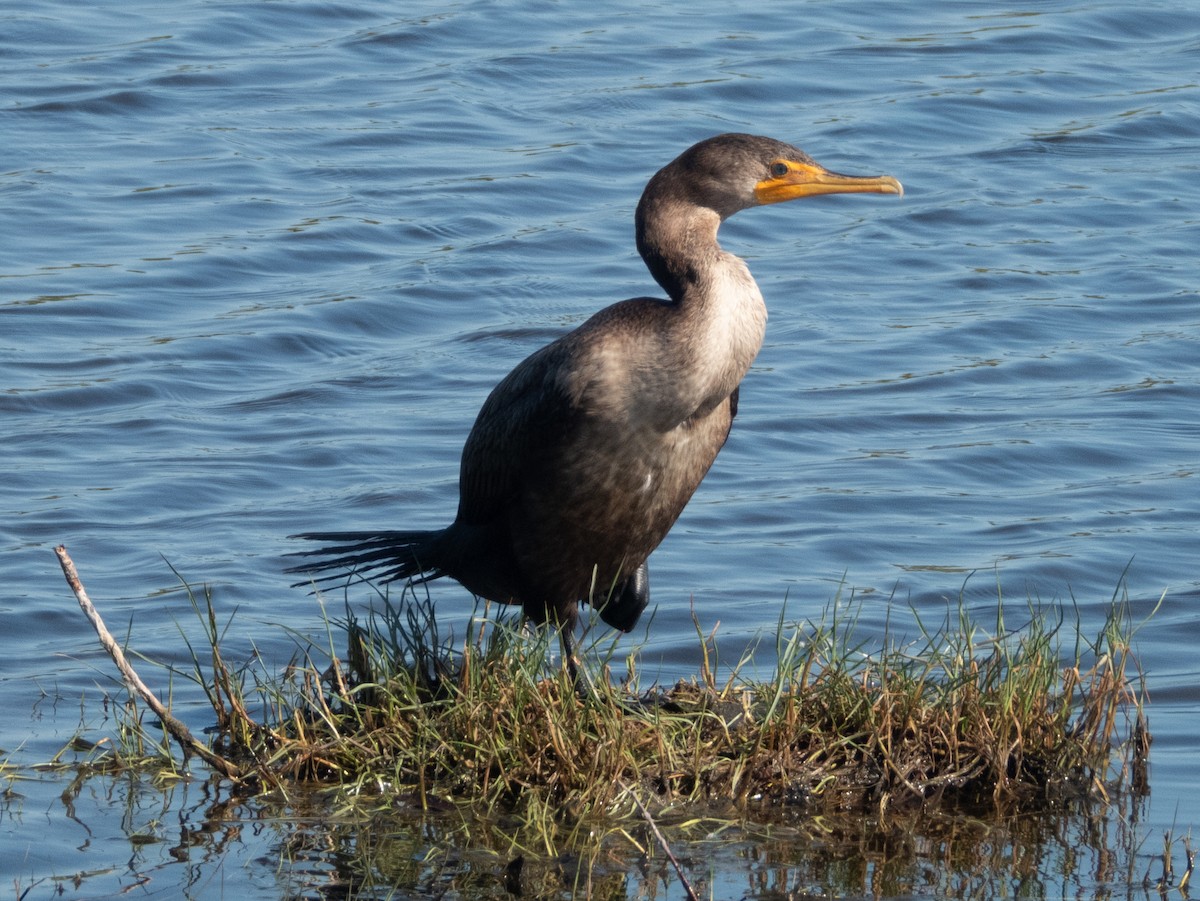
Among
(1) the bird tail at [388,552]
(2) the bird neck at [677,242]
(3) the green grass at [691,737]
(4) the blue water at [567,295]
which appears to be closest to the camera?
(3) the green grass at [691,737]

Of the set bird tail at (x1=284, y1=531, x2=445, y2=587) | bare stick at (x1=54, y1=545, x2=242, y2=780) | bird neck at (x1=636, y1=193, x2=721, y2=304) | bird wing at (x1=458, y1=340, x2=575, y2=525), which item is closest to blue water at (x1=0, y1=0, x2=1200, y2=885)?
bare stick at (x1=54, y1=545, x2=242, y2=780)

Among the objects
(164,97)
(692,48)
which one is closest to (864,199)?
(692,48)

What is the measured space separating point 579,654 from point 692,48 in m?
9.21

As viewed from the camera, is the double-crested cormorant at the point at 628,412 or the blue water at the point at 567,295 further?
the blue water at the point at 567,295

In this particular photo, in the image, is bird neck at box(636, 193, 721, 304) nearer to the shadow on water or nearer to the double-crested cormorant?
the double-crested cormorant

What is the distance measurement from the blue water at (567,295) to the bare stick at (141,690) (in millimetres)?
331

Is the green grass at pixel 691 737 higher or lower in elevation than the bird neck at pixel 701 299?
lower

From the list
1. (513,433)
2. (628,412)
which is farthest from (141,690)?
(628,412)

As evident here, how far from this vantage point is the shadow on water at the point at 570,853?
12.9 feet

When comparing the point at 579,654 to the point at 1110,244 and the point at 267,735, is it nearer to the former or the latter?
the point at 267,735

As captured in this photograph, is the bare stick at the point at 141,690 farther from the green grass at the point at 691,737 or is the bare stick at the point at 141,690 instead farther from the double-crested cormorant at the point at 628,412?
the double-crested cormorant at the point at 628,412

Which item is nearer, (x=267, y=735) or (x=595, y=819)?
(x=595, y=819)

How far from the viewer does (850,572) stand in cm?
677

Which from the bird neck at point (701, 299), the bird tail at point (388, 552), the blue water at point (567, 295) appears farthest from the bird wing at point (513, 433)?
the blue water at point (567, 295)
